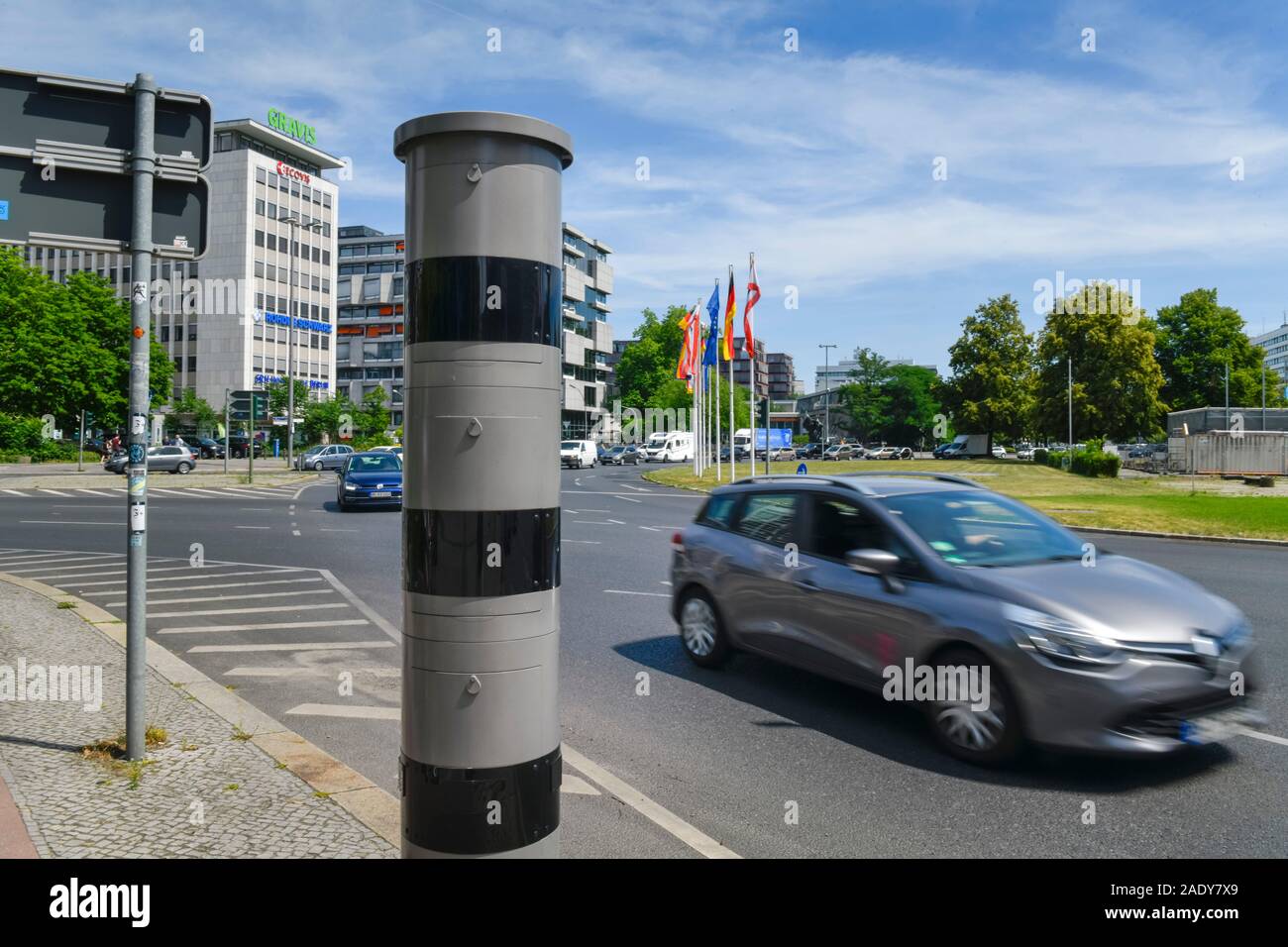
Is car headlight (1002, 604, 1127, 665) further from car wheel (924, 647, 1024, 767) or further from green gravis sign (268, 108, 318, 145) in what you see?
green gravis sign (268, 108, 318, 145)

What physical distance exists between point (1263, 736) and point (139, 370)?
6363mm

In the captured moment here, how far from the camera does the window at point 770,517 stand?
282 inches

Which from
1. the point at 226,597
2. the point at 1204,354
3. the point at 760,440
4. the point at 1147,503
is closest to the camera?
the point at 226,597

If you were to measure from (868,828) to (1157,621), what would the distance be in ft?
6.33

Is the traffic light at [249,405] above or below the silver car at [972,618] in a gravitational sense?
above

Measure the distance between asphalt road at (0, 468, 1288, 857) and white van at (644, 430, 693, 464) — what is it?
60061 millimetres

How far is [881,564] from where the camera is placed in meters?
5.96

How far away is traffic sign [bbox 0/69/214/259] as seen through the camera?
469cm

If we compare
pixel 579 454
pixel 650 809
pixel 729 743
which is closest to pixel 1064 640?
pixel 729 743

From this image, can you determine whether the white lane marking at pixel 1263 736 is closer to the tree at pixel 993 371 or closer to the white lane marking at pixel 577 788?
the white lane marking at pixel 577 788

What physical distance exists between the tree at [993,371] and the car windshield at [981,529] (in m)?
70.2

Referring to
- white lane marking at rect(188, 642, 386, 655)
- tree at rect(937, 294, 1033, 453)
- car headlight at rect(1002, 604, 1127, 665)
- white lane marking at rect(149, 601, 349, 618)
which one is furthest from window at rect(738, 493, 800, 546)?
tree at rect(937, 294, 1033, 453)

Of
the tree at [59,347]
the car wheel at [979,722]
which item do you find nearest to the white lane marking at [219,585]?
the car wheel at [979,722]

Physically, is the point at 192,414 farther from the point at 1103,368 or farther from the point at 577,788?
the point at 577,788
